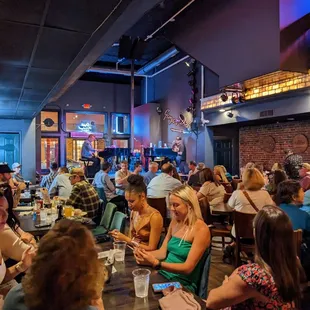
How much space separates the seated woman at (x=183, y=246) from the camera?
6.74ft

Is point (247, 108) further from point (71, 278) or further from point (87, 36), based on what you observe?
point (71, 278)

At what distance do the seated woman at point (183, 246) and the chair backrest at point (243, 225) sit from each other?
4.67 feet

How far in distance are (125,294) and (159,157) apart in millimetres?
10807

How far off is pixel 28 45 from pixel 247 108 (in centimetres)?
726

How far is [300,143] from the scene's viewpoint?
8.54 metres

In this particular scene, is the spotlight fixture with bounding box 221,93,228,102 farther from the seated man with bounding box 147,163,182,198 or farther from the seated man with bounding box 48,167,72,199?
the seated man with bounding box 48,167,72,199

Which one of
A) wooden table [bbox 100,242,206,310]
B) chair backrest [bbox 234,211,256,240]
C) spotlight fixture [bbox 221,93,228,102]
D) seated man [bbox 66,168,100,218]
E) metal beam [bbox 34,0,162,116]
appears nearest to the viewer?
wooden table [bbox 100,242,206,310]

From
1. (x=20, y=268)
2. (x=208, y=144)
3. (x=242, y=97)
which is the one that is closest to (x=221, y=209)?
(x=20, y=268)

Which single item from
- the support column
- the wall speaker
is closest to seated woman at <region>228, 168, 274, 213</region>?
the support column

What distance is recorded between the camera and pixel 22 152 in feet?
33.5

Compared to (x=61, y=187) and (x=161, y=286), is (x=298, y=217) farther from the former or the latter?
(x=61, y=187)

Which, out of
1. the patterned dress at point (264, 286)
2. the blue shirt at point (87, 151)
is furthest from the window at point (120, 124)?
the patterned dress at point (264, 286)

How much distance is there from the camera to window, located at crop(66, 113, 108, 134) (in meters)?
15.1

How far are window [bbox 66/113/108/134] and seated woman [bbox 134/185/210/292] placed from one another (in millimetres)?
13429
